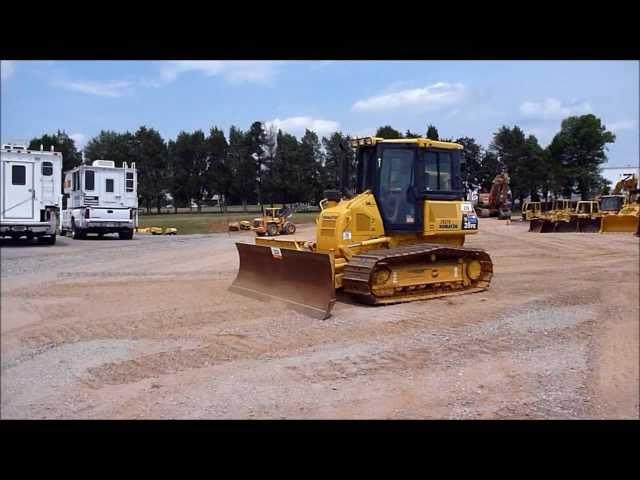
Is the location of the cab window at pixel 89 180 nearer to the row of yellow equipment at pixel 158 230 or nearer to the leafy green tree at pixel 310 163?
the row of yellow equipment at pixel 158 230

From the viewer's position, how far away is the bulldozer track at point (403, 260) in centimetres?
625

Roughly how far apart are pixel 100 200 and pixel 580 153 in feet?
7.39

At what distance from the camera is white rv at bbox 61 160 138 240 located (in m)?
2.17

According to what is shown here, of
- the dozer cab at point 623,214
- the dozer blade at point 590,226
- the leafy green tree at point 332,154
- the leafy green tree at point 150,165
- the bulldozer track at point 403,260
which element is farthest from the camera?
the dozer blade at point 590,226

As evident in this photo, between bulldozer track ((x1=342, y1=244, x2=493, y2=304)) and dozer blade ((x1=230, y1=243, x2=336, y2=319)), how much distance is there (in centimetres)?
49

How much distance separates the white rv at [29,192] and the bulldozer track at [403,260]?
4.55 m

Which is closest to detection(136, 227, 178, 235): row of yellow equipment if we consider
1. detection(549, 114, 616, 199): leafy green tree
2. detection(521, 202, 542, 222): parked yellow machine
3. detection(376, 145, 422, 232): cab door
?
detection(549, 114, 616, 199): leafy green tree

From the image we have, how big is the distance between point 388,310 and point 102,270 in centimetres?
410

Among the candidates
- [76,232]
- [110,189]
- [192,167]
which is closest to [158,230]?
[192,167]

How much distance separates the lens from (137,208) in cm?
254

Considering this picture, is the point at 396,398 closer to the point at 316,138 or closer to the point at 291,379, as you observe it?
the point at 291,379

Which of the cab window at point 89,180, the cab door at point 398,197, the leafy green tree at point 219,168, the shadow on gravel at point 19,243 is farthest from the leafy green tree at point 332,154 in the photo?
the shadow on gravel at point 19,243
